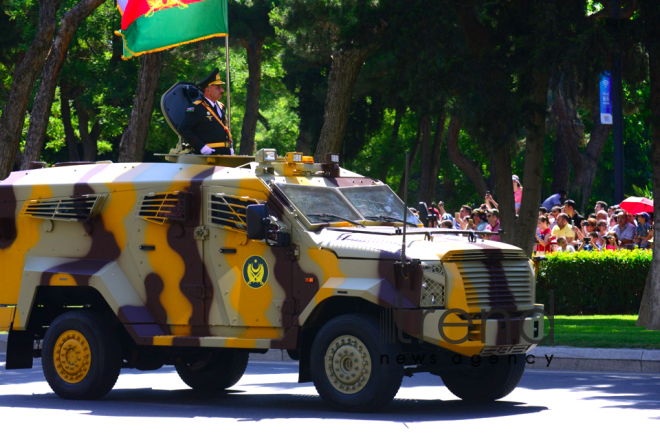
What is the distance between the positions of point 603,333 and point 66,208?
8.37 m

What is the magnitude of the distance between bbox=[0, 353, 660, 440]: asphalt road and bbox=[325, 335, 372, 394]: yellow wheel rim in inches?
10.2

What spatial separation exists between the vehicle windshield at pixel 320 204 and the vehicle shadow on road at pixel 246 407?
1.72m

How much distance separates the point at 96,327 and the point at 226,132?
261 centimetres

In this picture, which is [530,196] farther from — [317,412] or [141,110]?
[317,412]

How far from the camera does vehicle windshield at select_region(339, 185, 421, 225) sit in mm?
11461

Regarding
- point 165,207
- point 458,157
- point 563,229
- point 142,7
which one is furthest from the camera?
point 458,157

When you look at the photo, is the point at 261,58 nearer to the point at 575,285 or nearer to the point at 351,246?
the point at 575,285

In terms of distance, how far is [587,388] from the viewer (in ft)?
41.0

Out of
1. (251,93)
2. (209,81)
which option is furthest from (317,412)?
(251,93)

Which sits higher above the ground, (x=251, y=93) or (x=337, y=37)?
(x=251, y=93)

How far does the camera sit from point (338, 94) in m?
21.7

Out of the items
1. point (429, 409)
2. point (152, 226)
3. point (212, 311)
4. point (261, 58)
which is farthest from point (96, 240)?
point (261, 58)

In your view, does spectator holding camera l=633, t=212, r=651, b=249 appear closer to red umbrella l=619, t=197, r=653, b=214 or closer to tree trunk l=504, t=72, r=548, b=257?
red umbrella l=619, t=197, r=653, b=214

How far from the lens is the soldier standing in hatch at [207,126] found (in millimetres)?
12539
